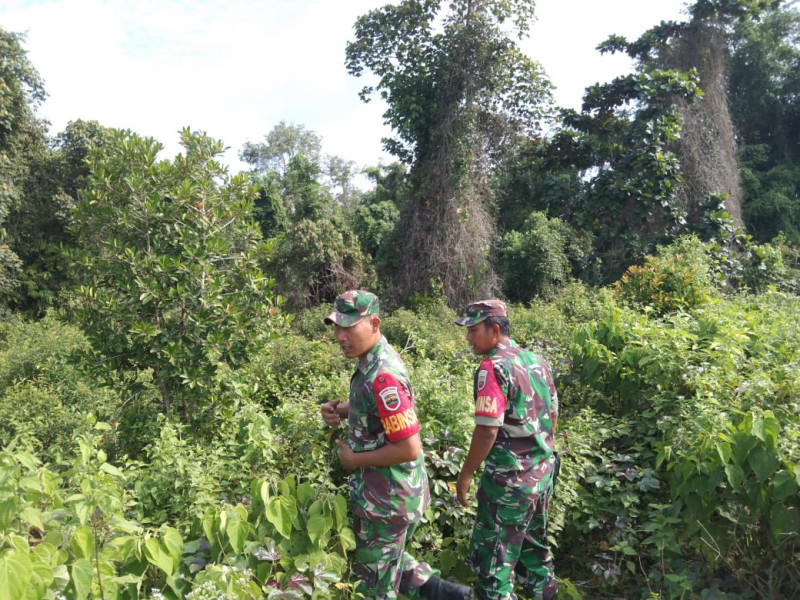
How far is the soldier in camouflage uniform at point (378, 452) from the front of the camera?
2.32 meters

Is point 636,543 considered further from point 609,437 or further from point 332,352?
point 332,352

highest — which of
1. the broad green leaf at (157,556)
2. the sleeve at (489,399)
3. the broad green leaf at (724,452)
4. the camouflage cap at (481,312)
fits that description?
the camouflage cap at (481,312)

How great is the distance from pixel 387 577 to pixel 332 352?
15.5 ft

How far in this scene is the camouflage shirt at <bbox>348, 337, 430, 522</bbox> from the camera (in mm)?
2311

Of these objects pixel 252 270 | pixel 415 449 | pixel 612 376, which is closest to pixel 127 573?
pixel 415 449

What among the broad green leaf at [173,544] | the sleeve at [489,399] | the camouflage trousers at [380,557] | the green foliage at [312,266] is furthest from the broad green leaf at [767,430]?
the green foliage at [312,266]

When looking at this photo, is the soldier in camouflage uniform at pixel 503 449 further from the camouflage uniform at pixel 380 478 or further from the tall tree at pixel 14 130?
the tall tree at pixel 14 130

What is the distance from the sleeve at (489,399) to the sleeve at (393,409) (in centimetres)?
38

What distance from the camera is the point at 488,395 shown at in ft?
8.43

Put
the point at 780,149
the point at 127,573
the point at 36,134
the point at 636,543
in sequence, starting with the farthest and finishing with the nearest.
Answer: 1. the point at 780,149
2. the point at 36,134
3. the point at 636,543
4. the point at 127,573

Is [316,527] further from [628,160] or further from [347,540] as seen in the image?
[628,160]

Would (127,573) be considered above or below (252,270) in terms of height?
below

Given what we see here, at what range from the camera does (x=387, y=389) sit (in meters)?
2.32

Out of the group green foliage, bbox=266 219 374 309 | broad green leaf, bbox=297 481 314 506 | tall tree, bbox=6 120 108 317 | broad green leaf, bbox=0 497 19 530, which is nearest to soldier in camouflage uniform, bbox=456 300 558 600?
broad green leaf, bbox=297 481 314 506
